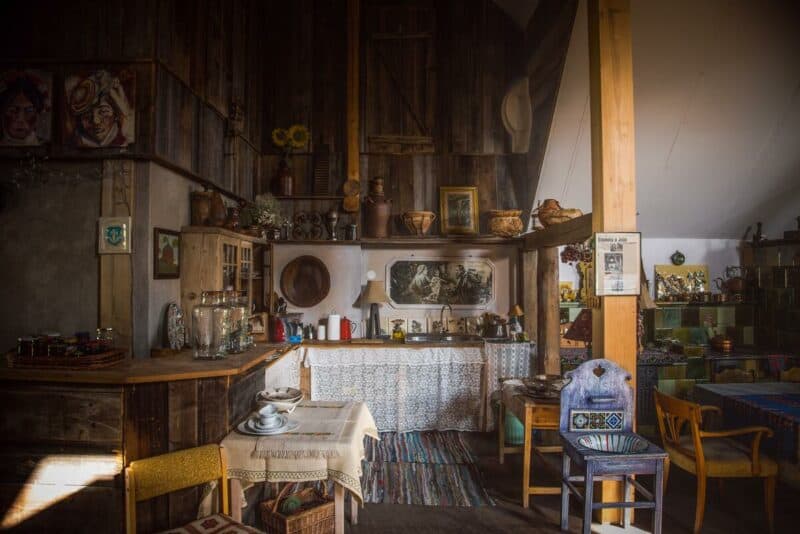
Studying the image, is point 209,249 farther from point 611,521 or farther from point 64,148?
point 611,521

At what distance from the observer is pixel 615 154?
3.49m

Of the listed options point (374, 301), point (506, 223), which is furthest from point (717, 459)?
point (374, 301)

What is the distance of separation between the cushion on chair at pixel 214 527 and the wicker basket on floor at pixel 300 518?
62 cm

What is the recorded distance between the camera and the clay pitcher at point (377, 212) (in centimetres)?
614

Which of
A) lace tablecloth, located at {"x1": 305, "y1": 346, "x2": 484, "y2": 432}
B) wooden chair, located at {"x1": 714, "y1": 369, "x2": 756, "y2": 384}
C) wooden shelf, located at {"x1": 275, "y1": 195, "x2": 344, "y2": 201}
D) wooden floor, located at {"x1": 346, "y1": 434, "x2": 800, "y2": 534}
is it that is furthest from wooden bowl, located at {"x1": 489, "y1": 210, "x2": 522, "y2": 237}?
wooden chair, located at {"x1": 714, "y1": 369, "x2": 756, "y2": 384}

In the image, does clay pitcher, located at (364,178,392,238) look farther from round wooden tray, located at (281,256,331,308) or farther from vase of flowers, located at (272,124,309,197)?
vase of flowers, located at (272,124,309,197)

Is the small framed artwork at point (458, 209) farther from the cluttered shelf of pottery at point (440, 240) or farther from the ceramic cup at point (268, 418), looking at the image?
the ceramic cup at point (268, 418)

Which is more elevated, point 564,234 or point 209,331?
point 564,234

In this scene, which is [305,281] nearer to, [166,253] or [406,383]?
[406,383]

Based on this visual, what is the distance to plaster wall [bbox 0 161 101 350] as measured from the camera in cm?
354

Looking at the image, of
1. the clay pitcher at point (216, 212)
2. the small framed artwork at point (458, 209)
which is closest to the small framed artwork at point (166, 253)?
the clay pitcher at point (216, 212)

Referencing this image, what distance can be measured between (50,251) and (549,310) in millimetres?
5372

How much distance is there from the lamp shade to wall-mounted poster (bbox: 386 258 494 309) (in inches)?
17.4

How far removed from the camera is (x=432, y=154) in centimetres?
652
